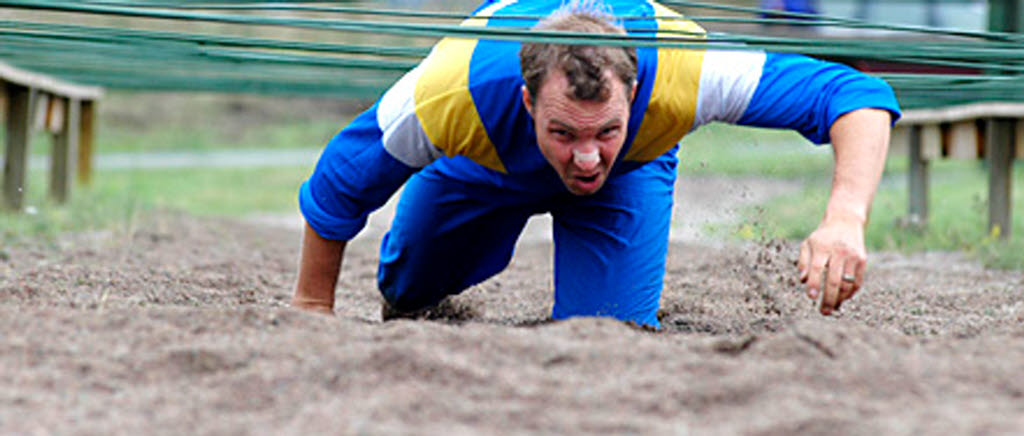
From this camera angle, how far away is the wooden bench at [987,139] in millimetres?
5504

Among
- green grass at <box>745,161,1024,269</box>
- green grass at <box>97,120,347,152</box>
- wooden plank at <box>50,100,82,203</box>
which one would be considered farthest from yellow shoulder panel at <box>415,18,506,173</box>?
green grass at <box>97,120,347,152</box>

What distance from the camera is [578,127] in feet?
8.73

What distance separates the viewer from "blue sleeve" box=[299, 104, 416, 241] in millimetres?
3014

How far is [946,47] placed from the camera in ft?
10.7

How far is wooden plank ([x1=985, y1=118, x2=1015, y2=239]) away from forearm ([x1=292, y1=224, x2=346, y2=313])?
354 cm

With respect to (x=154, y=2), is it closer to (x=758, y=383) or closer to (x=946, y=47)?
(x=758, y=383)

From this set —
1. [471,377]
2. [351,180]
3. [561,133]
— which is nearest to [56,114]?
[351,180]

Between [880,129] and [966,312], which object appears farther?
[966,312]

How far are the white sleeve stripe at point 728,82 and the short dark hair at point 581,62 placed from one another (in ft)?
0.68

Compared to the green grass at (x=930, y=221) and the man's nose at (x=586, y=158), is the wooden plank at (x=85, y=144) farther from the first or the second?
the man's nose at (x=586, y=158)

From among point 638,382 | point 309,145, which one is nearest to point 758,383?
point 638,382

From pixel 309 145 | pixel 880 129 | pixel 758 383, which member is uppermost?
pixel 880 129

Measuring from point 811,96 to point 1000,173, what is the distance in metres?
3.23

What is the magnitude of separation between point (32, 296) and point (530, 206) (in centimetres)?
143
